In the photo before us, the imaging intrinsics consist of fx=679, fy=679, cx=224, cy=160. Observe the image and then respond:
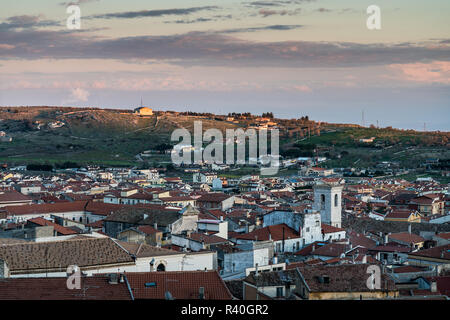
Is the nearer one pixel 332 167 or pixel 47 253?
pixel 47 253

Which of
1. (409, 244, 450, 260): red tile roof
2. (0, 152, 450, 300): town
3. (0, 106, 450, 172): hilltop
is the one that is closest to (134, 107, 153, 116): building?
(0, 106, 450, 172): hilltop

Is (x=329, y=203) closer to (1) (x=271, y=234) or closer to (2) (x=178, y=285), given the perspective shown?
(1) (x=271, y=234)

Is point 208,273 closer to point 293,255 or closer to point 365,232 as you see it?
point 293,255

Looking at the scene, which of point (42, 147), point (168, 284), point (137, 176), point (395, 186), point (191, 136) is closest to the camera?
point (168, 284)

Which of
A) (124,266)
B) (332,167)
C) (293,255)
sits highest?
(124,266)

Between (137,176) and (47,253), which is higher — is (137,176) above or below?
below

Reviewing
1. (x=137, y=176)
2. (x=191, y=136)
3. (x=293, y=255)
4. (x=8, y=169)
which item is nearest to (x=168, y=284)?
(x=293, y=255)

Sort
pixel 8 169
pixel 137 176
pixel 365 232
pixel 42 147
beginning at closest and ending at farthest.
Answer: pixel 365 232, pixel 137 176, pixel 8 169, pixel 42 147
